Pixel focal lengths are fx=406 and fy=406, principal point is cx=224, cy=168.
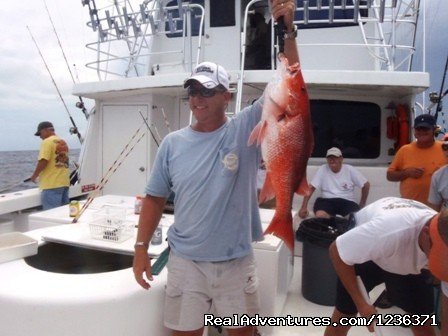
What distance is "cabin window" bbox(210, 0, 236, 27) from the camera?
8.05 m

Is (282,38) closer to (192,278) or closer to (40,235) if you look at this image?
(192,278)

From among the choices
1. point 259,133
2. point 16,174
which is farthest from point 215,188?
point 16,174

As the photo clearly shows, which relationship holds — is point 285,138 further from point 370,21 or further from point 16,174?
point 16,174

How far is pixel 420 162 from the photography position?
15.0 feet

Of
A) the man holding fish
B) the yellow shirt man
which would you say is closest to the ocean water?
the yellow shirt man

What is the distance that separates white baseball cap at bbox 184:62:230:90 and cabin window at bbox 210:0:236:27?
6.25 m

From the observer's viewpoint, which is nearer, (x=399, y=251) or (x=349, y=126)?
(x=399, y=251)

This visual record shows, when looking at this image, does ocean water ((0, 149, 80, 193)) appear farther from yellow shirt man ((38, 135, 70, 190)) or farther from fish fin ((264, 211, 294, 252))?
fish fin ((264, 211, 294, 252))

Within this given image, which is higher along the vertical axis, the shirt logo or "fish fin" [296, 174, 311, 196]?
the shirt logo

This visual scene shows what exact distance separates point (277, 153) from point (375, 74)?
12.9 ft

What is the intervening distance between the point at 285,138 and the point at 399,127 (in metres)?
4.78

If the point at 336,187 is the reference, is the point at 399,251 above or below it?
above

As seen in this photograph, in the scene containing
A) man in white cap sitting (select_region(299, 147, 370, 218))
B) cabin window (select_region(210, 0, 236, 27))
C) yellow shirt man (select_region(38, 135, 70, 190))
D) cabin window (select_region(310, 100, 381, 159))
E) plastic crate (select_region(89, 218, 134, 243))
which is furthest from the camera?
cabin window (select_region(210, 0, 236, 27))

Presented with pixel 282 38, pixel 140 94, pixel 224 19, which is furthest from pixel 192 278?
pixel 224 19
